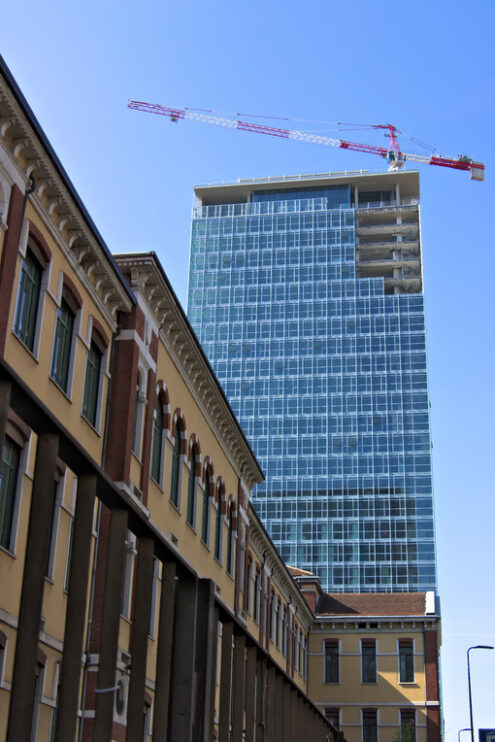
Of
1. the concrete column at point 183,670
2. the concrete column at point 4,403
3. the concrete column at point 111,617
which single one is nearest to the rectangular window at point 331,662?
the concrete column at point 183,670

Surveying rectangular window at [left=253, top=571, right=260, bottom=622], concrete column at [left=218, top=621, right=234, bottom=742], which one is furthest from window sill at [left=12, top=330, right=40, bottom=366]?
rectangular window at [left=253, top=571, right=260, bottom=622]

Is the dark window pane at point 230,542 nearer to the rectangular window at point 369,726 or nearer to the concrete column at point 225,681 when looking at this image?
the concrete column at point 225,681

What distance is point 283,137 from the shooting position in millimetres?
174750

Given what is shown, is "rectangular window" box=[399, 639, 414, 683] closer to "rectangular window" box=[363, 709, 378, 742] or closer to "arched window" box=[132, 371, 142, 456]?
"rectangular window" box=[363, 709, 378, 742]

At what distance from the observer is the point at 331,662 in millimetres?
55844

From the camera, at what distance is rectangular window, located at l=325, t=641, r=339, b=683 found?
5553 cm

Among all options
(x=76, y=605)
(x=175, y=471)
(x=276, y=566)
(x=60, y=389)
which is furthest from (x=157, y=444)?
(x=276, y=566)

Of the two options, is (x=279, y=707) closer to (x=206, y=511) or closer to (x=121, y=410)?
(x=121, y=410)

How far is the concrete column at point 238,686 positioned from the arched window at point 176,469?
17.4m

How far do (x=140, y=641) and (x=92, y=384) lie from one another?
14918 mm

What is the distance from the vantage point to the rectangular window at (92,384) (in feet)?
65.8

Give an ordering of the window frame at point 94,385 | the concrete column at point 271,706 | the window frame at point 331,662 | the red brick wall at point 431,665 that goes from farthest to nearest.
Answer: the window frame at point 331,662, the red brick wall at point 431,665, the window frame at point 94,385, the concrete column at point 271,706

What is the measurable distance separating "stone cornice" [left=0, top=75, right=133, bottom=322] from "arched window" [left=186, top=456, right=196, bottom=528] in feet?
23.2

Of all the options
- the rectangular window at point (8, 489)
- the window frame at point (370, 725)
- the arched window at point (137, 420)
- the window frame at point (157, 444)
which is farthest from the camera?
the window frame at point (370, 725)
